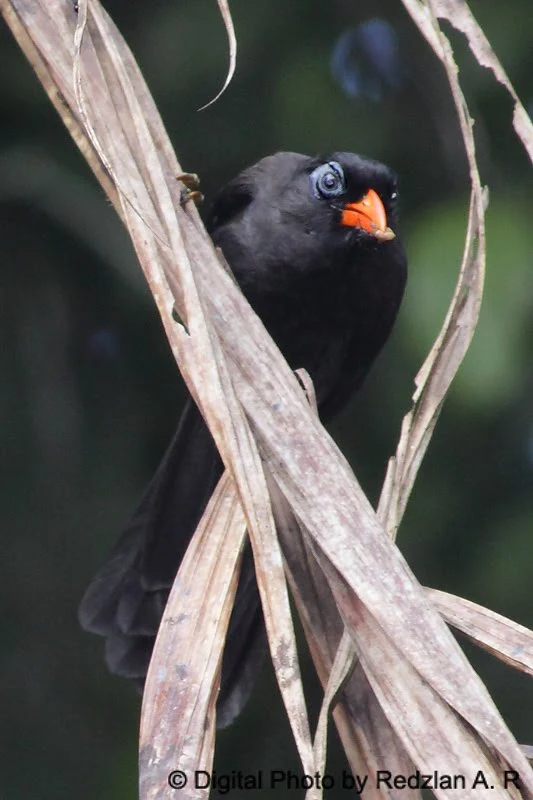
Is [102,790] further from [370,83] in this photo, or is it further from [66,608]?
[370,83]

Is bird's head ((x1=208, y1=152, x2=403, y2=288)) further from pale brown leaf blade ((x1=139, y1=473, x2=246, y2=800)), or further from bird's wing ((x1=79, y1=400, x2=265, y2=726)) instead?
pale brown leaf blade ((x1=139, y1=473, x2=246, y2=800))

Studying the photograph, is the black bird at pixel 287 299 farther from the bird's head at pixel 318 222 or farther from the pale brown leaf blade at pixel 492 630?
the pale brown leaf blade at pixel 492 630

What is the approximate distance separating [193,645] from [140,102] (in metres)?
0.85

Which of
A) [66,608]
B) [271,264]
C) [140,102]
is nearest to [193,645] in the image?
[140,102]

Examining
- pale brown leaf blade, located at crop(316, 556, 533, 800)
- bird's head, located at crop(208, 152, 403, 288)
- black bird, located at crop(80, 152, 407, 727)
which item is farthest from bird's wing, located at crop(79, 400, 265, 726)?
pale brown leaf blade, located at crop(316, 556, 533, 800)

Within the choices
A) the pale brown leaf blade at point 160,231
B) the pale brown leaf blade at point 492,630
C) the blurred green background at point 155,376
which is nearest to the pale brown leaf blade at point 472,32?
the pale brown leaf blade at point 160,231

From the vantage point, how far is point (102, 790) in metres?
3.92

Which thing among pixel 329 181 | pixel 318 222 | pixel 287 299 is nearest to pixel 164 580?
pixel 287 299

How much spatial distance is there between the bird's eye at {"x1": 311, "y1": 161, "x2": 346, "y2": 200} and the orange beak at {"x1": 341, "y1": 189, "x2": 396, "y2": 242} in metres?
0.05

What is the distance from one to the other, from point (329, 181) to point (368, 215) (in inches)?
6.1

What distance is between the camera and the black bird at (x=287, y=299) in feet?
10.8

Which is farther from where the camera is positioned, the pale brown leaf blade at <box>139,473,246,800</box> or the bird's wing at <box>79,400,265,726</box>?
the bird's wing at <box>79,400,265,726</box>

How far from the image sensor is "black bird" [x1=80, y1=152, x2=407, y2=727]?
130 inches

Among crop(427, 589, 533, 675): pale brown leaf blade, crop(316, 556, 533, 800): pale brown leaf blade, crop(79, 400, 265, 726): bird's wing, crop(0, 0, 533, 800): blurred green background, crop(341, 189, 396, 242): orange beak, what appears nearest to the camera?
crop(316, 556, 533, 800): pale brown leaf blade
